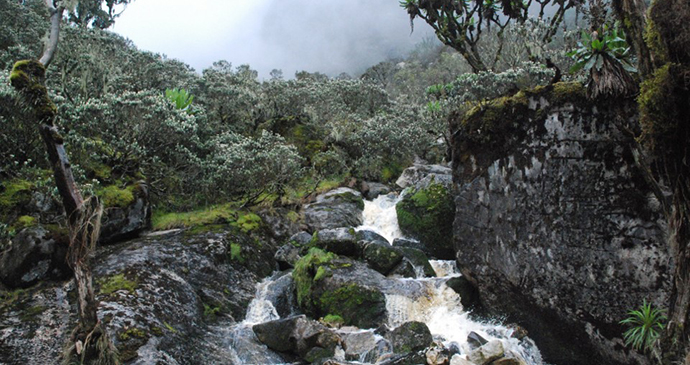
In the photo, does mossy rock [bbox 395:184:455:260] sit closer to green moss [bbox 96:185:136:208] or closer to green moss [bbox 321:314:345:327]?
green moss [bbox 321:314:345:327]

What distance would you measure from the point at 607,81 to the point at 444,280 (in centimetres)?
750

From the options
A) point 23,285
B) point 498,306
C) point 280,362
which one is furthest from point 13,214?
point 498,306

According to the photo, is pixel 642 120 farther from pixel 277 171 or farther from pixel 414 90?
pixel 414 90

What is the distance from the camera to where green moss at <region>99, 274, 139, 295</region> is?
10156 millimetres

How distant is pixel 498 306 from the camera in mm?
11867

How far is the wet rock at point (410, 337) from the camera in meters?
10.5

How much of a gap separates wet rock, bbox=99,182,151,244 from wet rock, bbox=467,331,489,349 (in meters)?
10.8

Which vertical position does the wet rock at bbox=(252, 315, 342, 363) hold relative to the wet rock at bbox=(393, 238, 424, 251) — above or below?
below

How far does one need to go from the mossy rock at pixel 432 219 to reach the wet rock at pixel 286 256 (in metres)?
4.94

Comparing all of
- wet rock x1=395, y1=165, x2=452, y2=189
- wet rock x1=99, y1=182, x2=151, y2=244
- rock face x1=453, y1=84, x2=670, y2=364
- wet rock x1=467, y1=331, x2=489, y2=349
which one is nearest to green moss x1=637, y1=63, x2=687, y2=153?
rock face x1=453, y1=84, x2=670, y2=364

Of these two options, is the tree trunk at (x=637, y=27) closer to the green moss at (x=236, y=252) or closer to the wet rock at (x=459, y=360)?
the wet rock at (x=459, y=360)

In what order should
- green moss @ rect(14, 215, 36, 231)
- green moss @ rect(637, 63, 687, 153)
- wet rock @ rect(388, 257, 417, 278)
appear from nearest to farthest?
green moss @ rect(637, 63, 687, 153) < green moss @ rect(14, 215, 36, 231) < wet rock @ rect(388, 257, 417, 278)

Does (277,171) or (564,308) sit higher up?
(277,171)

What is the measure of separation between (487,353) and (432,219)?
7.48 meters
